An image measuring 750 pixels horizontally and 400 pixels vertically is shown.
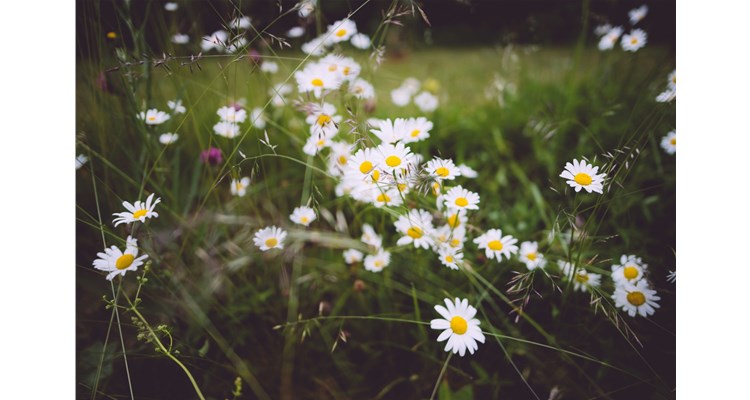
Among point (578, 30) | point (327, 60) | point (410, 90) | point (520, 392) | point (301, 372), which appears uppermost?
point (578, 30)

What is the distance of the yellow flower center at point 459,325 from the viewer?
585mm

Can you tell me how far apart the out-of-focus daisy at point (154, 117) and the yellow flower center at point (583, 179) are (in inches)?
31.0

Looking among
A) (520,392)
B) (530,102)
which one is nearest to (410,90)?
(530,102)

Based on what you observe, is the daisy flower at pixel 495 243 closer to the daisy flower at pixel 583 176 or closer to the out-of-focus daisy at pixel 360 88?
the daisy flower at pixel 583 176

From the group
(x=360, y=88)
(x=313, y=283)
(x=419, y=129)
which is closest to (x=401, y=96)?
(x=360, y=88)

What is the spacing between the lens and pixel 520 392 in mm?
746

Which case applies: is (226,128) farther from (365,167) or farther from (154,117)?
(365,167)

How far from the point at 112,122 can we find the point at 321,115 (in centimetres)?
57

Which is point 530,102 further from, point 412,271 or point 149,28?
point 149,28

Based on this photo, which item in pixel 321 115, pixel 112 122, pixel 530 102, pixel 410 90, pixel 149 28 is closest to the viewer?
pixel 321 115

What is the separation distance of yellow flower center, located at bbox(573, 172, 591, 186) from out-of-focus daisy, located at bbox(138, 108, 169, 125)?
0.79 m

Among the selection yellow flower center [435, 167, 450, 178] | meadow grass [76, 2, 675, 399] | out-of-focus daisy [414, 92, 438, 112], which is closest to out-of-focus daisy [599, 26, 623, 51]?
meadow grass [76, 2, 675, 399]

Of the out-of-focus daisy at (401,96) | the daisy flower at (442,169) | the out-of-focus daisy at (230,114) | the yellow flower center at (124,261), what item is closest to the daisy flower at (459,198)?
the daisy flower at (442,169)
